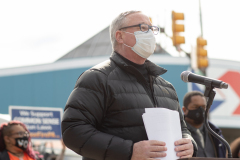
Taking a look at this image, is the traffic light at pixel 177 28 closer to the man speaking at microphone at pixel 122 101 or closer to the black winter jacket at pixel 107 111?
the man speaking at microphone at pixel 122 101

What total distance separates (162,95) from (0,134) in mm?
2925

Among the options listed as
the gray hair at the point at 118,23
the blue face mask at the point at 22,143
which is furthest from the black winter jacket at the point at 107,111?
the blue face mask at the point at 22,143

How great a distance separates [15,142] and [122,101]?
2.80 meters

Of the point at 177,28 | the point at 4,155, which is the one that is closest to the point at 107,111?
the point at 4,155

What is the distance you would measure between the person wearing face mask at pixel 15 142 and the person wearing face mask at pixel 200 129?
213cm

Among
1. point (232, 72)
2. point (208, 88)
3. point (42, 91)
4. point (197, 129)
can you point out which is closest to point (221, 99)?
point (232, 72)

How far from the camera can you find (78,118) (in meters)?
2.99

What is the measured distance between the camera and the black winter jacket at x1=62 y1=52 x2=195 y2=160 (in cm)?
293

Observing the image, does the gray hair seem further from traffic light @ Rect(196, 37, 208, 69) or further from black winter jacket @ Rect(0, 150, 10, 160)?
traffic light @ Rect(196, 37, 208, 69)

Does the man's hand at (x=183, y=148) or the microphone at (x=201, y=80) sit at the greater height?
the microphone at (x=201, y=80)

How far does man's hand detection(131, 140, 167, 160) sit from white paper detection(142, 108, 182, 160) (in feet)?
0.14

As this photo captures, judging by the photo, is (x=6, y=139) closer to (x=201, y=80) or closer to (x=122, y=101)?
(x=122, y=101)

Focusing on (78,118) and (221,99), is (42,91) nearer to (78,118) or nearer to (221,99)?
(221,99)

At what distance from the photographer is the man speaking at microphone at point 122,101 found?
292cm
